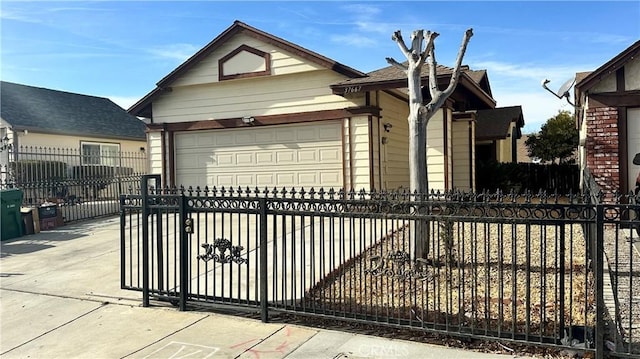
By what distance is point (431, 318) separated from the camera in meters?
4.91

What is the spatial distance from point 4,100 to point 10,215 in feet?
37.0

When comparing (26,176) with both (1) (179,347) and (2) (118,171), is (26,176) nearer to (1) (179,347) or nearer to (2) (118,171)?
(2) (118,171)

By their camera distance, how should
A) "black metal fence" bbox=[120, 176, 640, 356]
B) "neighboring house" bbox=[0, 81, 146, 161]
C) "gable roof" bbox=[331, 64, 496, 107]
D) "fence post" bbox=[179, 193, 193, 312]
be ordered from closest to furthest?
"black metal fence" bbox=[120, 176, 640, 356] < "fence post" bbox=[179, 193, 193, 312] < "gable roof" bbox=[331, 64, 496, 107] < "neighboring house" bbox=[0, 81, 146, 161]

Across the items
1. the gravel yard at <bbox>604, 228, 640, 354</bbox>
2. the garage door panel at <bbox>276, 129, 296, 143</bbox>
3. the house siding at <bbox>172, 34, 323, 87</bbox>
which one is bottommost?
the gravel yard at <bbox>604, 228, 640, 354</bbox>

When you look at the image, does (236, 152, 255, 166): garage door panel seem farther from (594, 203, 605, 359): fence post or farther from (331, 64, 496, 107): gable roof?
(594, 203, 605, 359): fence post

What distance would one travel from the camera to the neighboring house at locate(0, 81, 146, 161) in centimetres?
1866

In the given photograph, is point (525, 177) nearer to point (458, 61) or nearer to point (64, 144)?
point (458, 61)

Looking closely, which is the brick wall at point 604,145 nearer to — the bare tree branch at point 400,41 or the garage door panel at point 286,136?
the bare tree branch at point 400,41

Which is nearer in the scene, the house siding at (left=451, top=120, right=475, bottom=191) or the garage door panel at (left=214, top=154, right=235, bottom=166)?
the garage door panel at (left=214, top=154, right=235, bottom=166)

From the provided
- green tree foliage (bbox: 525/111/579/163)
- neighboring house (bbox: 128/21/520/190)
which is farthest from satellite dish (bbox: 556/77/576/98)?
green tree foliage (bbox: 525/111/579/163)

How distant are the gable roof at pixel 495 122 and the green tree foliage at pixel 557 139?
114 inches

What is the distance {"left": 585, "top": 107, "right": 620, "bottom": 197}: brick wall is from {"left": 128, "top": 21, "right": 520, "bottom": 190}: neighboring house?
9.38 ft

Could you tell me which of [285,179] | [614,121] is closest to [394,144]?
[285,179]

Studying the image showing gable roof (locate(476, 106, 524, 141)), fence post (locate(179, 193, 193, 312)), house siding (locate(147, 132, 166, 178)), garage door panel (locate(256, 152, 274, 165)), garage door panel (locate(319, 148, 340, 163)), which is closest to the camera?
fence post (locate(179, 193, 193, 312))
